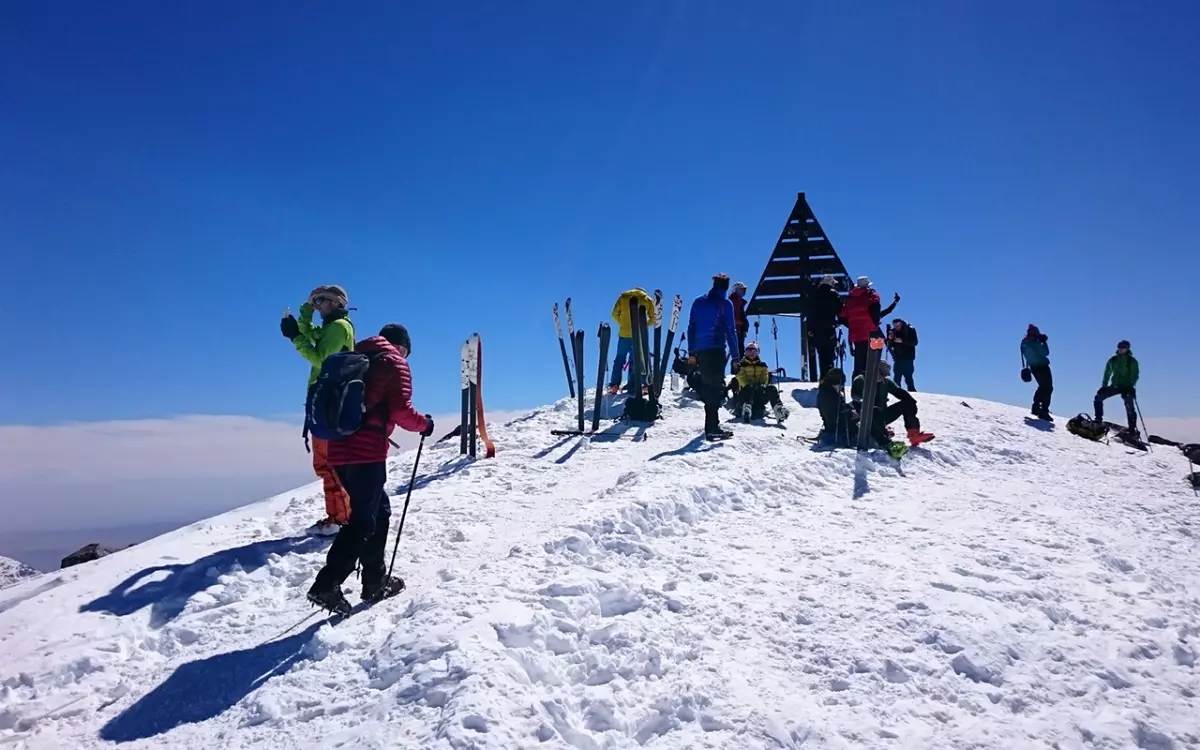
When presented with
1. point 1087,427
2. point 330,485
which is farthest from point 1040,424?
point 330,485

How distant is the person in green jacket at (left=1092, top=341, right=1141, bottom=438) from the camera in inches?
542

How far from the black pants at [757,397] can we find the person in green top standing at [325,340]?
25.8ft

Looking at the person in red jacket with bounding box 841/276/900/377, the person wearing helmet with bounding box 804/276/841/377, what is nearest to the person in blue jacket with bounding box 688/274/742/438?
the person in red jacket with bounding box 841/276/900/377

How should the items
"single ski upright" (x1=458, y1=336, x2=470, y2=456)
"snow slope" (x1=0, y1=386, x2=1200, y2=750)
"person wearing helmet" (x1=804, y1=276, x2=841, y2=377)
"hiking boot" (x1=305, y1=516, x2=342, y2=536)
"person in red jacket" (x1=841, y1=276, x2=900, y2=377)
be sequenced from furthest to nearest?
1. "person wearing helmet" (x1=804, y1=276, x2=841, y2=377)
2. "person in red jacket" (x1=841, y1=276, x2=900, y2=377)
3. "single ski upright" (x1=458, y1=336, x2=470, y2=456)
4. "hiking boot" (x1=305, y1=516, x2=342, y2=536)
5. "snow slope" (x1=0, y1=386, x2=1200, y2=750)

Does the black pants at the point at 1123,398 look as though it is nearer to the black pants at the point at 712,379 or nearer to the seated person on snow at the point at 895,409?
the seated person on snow at the point at 895,409

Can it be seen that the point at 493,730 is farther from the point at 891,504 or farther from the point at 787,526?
the point at 891,504

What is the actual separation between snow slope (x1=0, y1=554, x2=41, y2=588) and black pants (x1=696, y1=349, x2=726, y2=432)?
9333mm

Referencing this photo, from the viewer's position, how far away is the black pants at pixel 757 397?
1268 centimetres

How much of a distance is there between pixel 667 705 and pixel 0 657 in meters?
4.65

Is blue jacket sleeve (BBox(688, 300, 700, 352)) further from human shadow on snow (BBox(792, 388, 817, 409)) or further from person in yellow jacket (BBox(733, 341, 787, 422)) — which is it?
human shadow on snow (BBox(792, 388, 817, 409))

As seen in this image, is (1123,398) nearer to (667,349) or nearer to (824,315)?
(824,315)

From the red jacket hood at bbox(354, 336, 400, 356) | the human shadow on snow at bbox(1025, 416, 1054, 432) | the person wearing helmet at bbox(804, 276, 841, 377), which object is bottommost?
the human shadow on snow at bbox(1025, 416, 1054, 432)

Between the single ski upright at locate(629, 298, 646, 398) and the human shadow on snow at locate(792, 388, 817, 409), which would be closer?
the single ski upright at locate(629, 298, 646, 398)

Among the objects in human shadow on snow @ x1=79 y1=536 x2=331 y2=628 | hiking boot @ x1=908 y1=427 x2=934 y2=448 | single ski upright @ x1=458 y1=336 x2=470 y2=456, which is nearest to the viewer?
human shadow on snow @ x1=79 y1=536 x2=331 y2=628
